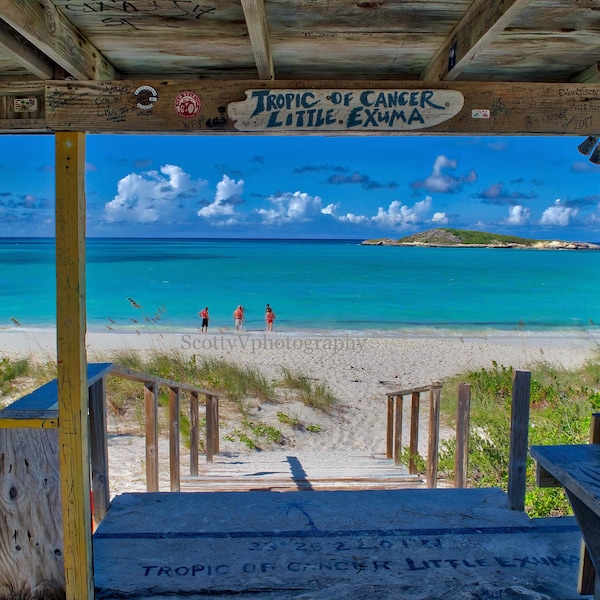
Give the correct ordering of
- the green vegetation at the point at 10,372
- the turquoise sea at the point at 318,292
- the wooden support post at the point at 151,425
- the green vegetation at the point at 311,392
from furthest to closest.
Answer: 1. the turquoise sea at the point at 318,292
2. the green vegetation at the point at 311,392
3. the green vegetation at the point at 10,372
4. the wooden support post at the point at 151,425

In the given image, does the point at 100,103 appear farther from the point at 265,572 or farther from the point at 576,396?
the point at 576,396

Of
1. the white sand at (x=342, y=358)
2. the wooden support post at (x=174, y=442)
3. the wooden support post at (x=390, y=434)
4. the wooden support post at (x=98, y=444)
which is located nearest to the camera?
the wooden support post at (x=98, y=444)

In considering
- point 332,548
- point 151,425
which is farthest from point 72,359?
point 151,425

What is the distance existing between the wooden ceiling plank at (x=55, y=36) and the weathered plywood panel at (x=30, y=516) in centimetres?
153

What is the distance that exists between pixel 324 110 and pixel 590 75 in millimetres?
1401

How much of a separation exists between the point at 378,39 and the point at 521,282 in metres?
44.6

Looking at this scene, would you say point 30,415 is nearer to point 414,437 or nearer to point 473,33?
point 473,33

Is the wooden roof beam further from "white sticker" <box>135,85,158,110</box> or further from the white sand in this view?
the white sand

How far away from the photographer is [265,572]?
9.05 feet

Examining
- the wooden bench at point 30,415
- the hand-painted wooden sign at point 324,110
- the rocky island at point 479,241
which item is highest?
the rocky island at point 479,241

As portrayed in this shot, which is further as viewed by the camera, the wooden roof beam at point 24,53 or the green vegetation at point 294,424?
the green vegetation at point 294,424

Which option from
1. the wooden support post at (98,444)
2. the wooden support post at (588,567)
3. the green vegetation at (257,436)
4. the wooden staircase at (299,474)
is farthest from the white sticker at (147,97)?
the green vegetation at (257,436)

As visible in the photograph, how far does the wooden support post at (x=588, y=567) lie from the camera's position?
96.1 inches

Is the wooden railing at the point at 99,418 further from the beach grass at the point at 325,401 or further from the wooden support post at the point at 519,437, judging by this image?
the beach grass at the point at 325,401
